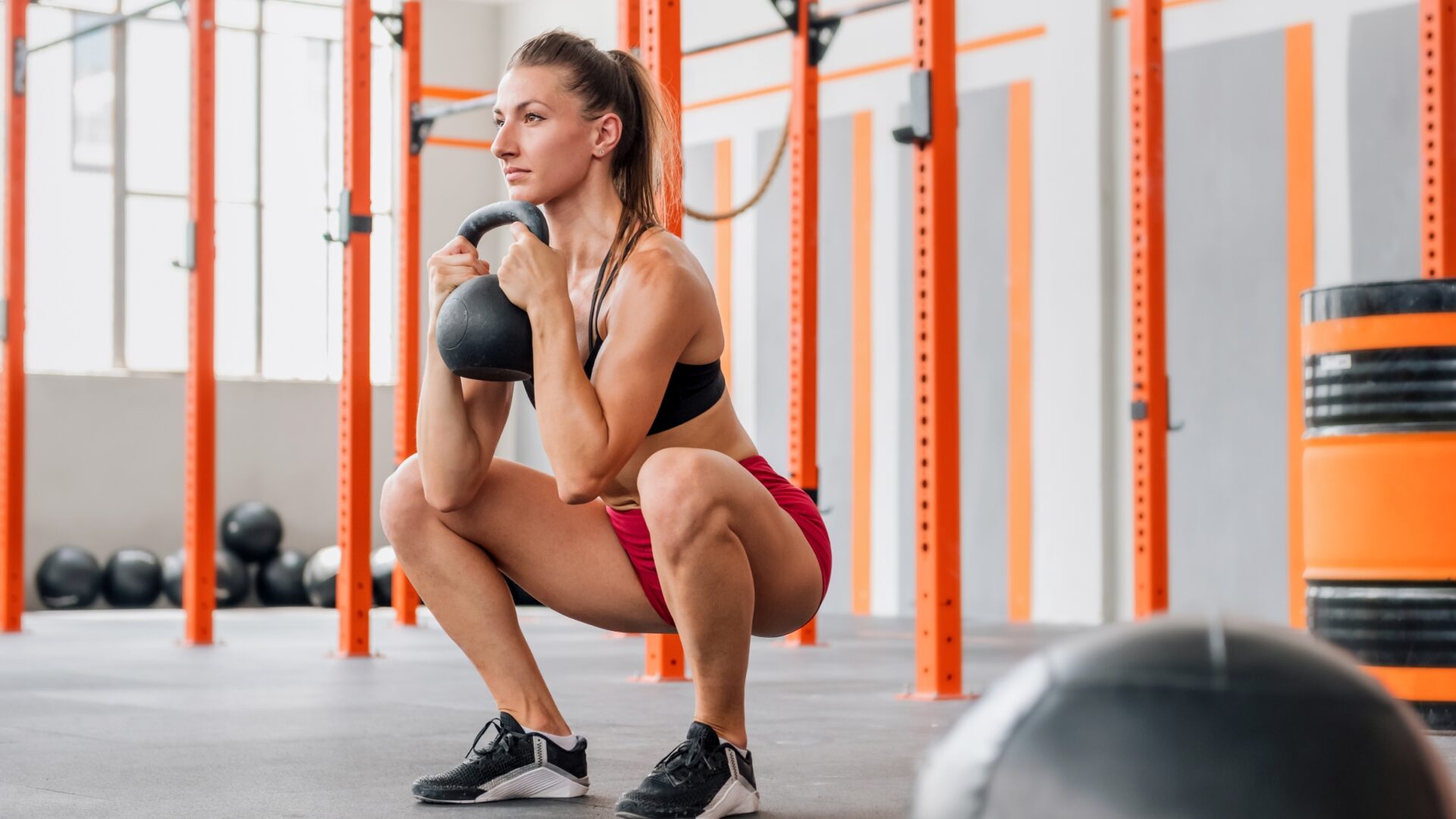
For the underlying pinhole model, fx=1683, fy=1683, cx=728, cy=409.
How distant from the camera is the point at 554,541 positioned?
224 cm

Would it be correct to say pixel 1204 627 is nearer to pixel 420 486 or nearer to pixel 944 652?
pixel 420 486

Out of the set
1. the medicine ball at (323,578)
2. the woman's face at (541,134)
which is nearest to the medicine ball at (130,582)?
the medicine ball at (323,578)

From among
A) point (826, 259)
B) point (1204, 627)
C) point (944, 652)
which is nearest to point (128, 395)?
point (826, 259)

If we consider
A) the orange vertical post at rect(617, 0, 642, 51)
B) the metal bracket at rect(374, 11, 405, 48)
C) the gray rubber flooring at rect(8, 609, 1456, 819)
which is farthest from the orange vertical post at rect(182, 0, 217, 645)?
the orange vertical post at rect(617, 0, 642, 51)

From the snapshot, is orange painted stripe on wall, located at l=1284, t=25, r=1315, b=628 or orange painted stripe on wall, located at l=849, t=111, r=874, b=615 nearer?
orange painted stripe on wall, located at l=1284, t=25, r=1315, b=628

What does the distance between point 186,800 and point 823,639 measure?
4306mm

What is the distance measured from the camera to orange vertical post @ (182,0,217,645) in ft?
19.0

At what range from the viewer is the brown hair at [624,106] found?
2180mm

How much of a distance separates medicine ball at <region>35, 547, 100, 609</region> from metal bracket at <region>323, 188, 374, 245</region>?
4191 mm

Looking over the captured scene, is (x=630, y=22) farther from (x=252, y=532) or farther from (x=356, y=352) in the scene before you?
(x=252, y=532)

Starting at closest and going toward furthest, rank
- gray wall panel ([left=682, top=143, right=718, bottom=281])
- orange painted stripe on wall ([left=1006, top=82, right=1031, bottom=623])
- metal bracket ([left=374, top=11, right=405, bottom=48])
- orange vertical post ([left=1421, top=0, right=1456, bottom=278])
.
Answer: orange vertical post ([left=1421, top=0, right=1456, bottom=278]) < metal bracket ([left=374, top=11, right=405, bottom=48]) < orange painted stripe on wall ([left=1006, top=82, right=1031, bottom=623]) < gray wall panel ([left=682, top=143, right=718, bottom=281])

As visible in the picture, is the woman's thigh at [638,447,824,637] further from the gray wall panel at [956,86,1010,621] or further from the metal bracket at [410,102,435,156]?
the gray wall panel at [956,86,1010,621]

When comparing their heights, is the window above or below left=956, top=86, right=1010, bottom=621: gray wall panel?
above

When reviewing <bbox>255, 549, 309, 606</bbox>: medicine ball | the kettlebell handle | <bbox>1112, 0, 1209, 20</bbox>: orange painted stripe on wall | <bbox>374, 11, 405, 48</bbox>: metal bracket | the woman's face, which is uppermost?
<bbox>1112, 0, 1209, 20</bbox>: orange painted stripe on wall
